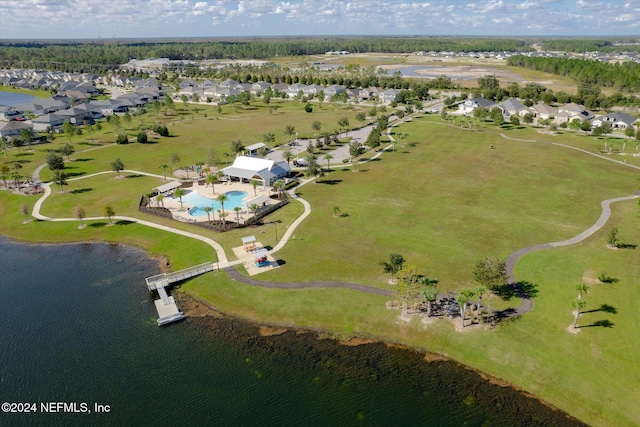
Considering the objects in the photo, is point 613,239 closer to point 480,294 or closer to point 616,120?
point 480,294

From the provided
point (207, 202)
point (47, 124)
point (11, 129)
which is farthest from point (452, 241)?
point (47, 124)

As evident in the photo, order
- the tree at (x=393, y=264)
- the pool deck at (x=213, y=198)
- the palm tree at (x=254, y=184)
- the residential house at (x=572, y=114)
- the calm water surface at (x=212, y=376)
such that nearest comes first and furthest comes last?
the calm water surface at (x=212, y=376) < the tree at (x=393, y=264) < the pool deck at (x=213, y=198) < the palm tree at (x=254, y=184) < the residential house at (x=572, y=114)

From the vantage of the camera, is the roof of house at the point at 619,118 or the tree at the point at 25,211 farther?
the roof of house at the point at 619,118

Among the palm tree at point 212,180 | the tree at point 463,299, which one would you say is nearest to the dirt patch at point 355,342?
the tree at point 463,299

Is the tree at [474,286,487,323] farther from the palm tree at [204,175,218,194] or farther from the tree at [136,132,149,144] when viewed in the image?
the tree at [136,132,149,144]

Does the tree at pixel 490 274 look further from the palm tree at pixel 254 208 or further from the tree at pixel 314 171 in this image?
the tree at pixel 314 171

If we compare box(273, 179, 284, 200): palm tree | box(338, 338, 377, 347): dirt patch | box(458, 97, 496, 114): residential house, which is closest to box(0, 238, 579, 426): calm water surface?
box(338, 338, 377, 347): dirt patch
